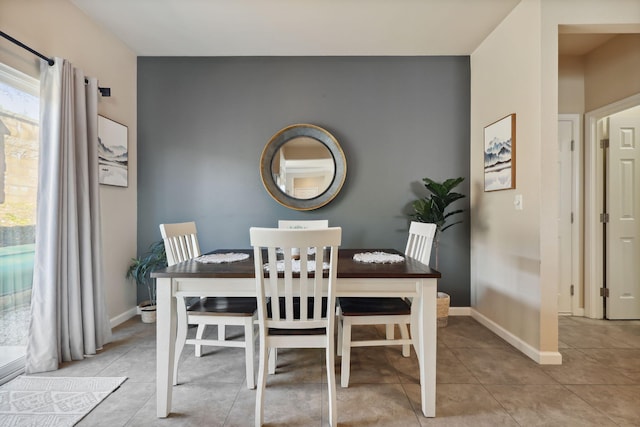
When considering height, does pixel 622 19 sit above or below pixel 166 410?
above

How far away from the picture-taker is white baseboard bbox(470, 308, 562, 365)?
2.20 metres

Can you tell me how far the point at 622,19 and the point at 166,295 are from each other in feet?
11.7

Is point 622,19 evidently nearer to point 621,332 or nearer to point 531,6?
point 531,6

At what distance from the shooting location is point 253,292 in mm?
1638

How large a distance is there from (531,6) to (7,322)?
167 inches

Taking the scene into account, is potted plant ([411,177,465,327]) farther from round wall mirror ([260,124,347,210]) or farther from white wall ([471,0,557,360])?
round wall mirror ([260,124,347,210])

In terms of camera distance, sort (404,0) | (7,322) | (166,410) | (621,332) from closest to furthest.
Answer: (166,410)
(7,322)
(404,0)
(621,332)

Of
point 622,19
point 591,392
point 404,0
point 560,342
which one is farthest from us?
point 560,342

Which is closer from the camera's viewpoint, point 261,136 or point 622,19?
point 622,19

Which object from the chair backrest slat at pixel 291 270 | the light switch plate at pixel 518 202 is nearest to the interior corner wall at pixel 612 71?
the light switch plate at pixel 518 202

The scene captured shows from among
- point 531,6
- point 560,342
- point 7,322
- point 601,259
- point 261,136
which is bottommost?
point 560,342

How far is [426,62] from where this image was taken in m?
3.23

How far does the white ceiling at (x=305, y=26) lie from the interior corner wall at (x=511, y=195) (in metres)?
0.27

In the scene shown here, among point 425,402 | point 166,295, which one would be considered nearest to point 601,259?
point 425,402
